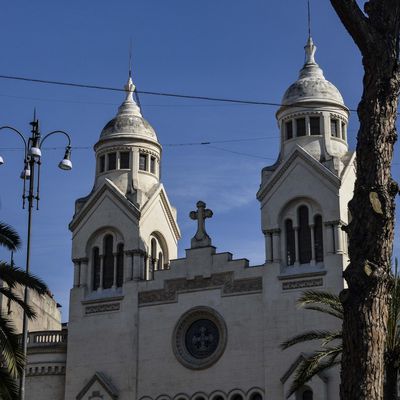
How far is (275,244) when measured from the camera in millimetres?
45406

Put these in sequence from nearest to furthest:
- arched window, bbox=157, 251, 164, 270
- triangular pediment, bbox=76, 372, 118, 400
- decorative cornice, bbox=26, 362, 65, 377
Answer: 1. triangular pediment, bbox=76, 372, 118, 400
2. decorative cornice, bbox=26, 362, 65, 377
3. arched window, bbox=157, 251, 164, 270

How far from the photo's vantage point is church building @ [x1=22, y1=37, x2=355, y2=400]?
44125 mm

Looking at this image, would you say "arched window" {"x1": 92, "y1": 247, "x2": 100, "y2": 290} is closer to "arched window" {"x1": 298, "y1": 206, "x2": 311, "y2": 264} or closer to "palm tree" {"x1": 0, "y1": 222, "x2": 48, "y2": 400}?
"arched window" {"x1": 298, "y1": 206, "x2": 311, "y2": 264}

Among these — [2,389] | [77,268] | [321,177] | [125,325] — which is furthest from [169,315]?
[2,389]

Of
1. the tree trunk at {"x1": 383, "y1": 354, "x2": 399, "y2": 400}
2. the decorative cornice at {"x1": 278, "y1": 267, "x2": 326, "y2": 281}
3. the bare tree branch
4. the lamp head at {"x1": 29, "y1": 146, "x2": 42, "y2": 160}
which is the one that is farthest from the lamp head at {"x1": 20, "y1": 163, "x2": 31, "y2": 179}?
the bare tree branch

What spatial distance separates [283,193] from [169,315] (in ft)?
26.0

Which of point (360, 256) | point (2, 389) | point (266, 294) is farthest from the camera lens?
point (266, 294)

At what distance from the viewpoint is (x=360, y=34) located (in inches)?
599

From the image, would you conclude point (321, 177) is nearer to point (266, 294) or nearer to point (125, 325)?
point (266, 294)

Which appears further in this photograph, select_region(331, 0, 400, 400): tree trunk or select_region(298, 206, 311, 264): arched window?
select_region(298, 206, 311, 264): arched window

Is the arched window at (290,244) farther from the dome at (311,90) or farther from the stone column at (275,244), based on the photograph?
the dome at (311,90)

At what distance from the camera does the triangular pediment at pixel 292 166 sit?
149 ft

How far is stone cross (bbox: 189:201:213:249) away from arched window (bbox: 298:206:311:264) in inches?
180

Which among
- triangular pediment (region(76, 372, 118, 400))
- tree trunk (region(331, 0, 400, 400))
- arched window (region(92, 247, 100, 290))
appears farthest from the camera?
arched window (region(92, 247, 100, 290))
